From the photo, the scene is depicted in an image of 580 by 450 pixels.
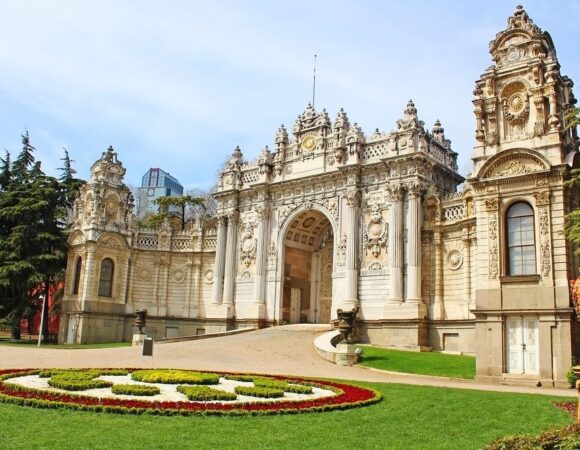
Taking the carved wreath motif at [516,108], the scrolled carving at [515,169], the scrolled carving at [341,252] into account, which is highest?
the carved wreath motif at [516,108]

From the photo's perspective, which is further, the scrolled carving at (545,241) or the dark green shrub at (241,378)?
the scrolled carving at (545,241)

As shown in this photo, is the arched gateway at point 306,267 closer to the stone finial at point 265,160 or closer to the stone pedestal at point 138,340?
the stone finial at point 265,160

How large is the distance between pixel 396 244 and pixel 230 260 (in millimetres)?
13012

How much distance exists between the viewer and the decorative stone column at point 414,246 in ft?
109

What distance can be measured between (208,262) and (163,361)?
20.1 meters

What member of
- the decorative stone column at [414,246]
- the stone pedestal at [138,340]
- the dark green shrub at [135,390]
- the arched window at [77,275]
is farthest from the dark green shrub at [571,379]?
the arched window at [77,275]

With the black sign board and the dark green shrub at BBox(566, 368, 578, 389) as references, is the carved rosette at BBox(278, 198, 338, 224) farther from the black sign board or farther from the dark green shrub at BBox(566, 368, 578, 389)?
the black sign board

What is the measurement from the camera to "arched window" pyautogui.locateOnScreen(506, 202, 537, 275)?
22.8 meters

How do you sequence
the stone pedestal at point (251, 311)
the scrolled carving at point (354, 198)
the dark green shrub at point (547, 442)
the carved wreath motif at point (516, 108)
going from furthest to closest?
the stone pedestal at point (251, 311) < the scrolled carving at point (354, 198) < the carved wreath motif at point (516, 108) < the dark green shrub at point (547, 442)

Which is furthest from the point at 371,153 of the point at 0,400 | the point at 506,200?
the point at 0,400

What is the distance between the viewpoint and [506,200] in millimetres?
23453

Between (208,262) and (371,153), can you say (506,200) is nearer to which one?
(371,153)

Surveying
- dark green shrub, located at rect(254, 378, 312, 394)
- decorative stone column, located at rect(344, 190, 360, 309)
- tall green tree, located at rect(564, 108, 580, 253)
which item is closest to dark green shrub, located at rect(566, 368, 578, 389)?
tall green tree, located at rect(564, 108, 580, 253)

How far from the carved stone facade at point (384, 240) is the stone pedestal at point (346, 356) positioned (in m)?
5.81
